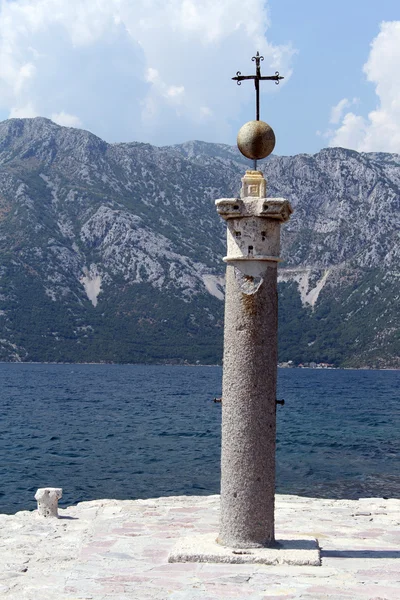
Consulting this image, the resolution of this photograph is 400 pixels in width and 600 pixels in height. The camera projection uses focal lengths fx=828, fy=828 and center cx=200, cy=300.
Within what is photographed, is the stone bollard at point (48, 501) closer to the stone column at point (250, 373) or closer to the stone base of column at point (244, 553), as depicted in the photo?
the stone base of column at point (244, 553)

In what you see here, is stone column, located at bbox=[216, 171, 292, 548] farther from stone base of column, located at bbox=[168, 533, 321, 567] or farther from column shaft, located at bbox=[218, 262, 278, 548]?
stone base of column, located at bbox=[168, 533, 321, 567]

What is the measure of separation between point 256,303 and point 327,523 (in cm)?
436

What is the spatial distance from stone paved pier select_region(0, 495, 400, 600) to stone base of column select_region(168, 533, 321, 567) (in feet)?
0.35

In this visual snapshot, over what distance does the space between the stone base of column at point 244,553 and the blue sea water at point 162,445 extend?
49.1 ft

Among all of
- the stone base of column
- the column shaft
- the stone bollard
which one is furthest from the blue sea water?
the column shaft

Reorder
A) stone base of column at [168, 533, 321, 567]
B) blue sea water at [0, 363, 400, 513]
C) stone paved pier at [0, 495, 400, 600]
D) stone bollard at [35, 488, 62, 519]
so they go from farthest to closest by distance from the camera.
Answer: blue sea water at [0, 363, 400, 513] → stone bollard at [35, 488, 62, 519] → stone base of column at [168, 533, 321, 567] → stone paved pier at [0, 495, 400, 600]

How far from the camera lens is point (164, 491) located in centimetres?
2688

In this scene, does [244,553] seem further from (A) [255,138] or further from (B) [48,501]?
(A) [255,138]

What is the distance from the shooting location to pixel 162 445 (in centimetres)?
4147

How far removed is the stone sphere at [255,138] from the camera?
36.8 feet

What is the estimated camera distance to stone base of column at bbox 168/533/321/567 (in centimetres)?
992

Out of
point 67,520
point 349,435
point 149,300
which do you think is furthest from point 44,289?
point 67,520

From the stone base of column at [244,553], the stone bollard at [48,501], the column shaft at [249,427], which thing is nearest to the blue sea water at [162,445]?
the stone bollard at [48,501]

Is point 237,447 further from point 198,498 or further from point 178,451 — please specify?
point 178,451
